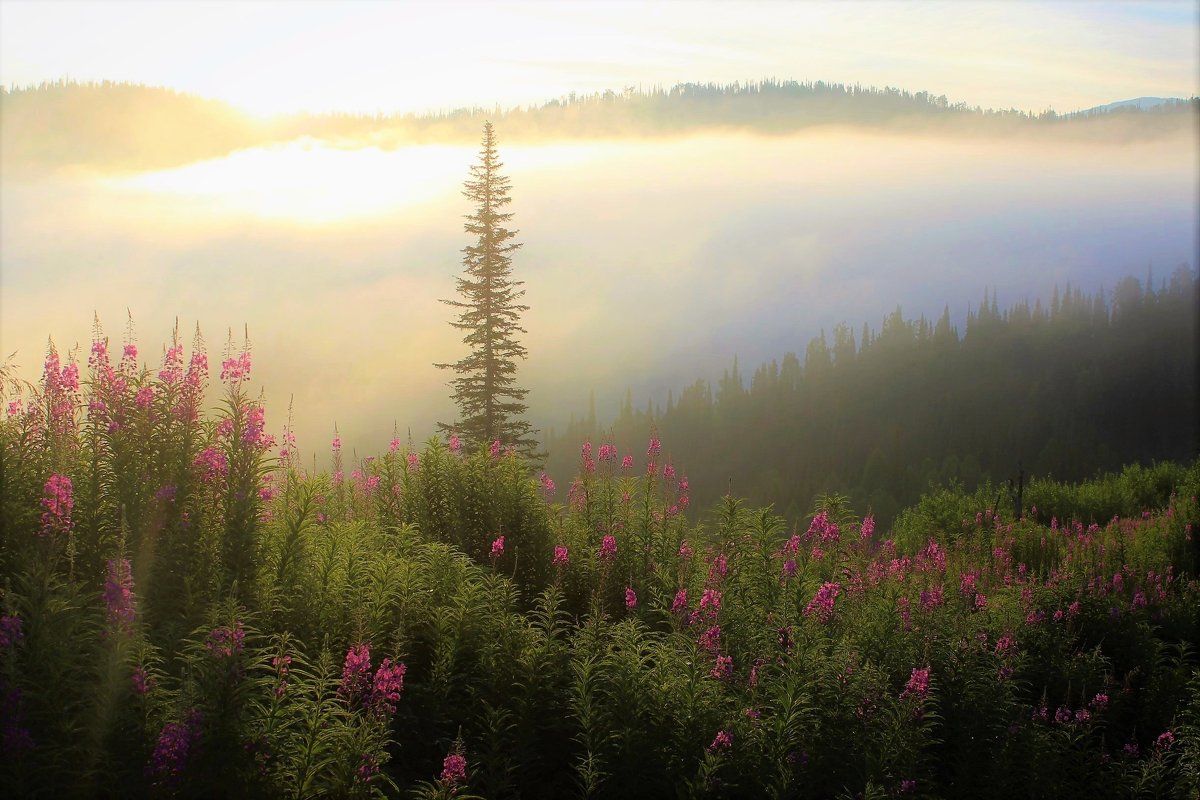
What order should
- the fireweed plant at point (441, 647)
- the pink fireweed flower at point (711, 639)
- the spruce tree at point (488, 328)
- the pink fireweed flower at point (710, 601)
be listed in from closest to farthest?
1. the fireweed plant at point (441, 647)
2. the pink fireweed flower at point (711, 639)
3. the pink fireweed flower at point (710, 601)
4. the spruce tree at point (488, 328)

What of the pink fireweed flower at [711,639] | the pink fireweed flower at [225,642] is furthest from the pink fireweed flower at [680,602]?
the pink fireweed flower at [225,642]

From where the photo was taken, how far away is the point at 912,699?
842 cm

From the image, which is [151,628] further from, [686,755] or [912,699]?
[912,699]

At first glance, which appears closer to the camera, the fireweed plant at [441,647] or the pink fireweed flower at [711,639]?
the fireweed plant at [441,647]

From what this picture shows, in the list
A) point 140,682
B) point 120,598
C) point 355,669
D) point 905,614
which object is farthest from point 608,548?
point 140,682

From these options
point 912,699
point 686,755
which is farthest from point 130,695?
point 912,699

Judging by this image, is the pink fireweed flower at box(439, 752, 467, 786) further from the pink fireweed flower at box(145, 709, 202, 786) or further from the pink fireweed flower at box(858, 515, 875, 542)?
the pink fireweed flower at box(858, 515, 875, 542)

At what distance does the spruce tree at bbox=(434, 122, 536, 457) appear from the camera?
110ft

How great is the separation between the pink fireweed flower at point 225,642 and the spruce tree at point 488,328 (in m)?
26.1

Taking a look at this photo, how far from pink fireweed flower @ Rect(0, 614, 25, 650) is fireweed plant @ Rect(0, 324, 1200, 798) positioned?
3cm

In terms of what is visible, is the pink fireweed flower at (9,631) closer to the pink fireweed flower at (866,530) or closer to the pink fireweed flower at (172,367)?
the pink fireweed flower at (172,367)

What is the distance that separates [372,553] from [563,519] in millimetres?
4234

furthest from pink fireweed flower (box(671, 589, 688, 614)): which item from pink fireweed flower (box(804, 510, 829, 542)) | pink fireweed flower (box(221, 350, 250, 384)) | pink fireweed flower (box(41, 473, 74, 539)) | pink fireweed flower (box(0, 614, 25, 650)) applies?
pink fireweed flower (box(0, 614, 25, 650))

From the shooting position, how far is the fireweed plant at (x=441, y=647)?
638 centimetres
